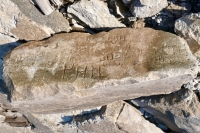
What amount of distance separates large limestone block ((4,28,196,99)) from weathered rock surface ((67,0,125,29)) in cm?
13

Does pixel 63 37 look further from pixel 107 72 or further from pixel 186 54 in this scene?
pixel 186 54

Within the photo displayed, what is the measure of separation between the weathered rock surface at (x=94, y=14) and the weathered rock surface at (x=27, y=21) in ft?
0.51

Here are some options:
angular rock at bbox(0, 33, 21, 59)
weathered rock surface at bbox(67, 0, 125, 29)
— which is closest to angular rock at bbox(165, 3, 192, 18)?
weathered rock surface at bbox(67, 0, 125, 29)

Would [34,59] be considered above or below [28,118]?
above

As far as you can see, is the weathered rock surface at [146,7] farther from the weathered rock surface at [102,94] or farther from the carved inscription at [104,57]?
the weathered rock surface at [102,94]

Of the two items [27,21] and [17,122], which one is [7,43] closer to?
[27,21]

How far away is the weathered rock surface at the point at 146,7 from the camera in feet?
6.32

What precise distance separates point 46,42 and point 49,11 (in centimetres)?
26

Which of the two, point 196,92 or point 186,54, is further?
point 196,92

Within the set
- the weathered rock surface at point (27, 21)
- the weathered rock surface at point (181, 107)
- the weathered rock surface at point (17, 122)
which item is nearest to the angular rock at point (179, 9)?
the weathered rock surface at point (181, 107)

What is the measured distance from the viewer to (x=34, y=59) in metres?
2.13

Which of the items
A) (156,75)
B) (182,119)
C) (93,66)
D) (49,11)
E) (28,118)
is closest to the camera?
(156,75)

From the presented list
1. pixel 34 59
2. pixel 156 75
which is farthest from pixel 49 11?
pixel 156 75

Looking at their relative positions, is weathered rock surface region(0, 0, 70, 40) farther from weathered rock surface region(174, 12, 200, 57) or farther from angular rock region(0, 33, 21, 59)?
weathered rock surface region(174, 12, 200, 57)
